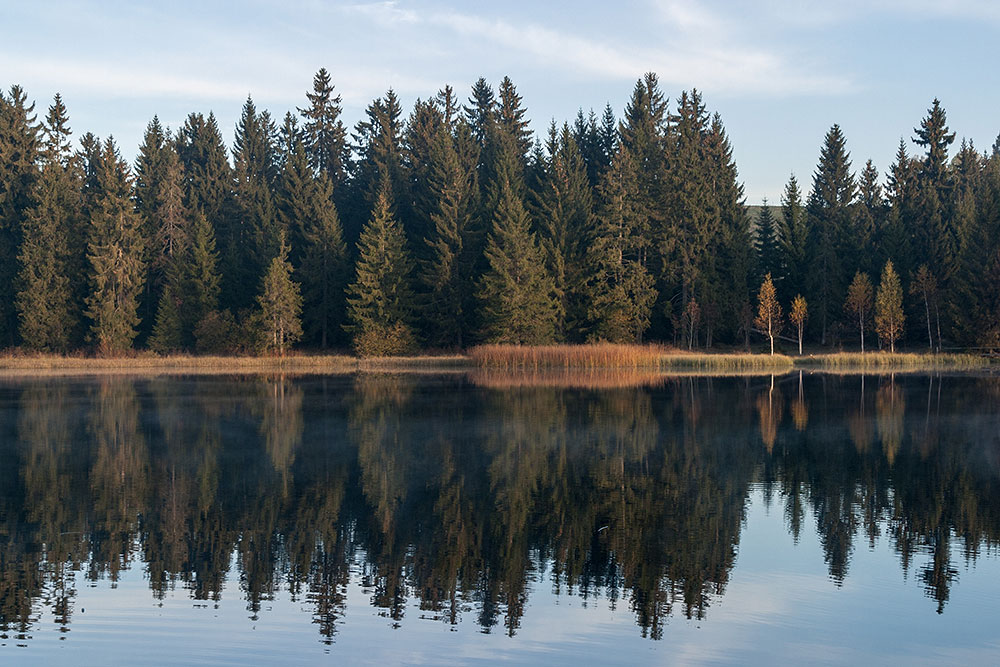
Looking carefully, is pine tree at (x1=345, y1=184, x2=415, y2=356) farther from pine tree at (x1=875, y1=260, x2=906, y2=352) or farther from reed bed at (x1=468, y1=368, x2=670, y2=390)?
pine tree at (x1=875, y1=260, x2=906, y2=352)

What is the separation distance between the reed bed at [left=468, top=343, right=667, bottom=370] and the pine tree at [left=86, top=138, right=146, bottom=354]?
2741 centimetres

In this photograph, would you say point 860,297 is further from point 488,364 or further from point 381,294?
point 381,294

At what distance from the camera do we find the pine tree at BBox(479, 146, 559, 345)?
72.0 m

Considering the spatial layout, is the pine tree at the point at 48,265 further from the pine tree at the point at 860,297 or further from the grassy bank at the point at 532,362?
the pine tree at the point at 860,297

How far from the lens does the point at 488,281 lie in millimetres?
73625

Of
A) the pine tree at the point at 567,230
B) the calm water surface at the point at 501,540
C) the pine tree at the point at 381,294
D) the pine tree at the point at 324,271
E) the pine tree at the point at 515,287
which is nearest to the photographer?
the calm water surface at the point at 501,540

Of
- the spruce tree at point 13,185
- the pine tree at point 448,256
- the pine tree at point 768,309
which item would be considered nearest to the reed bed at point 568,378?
the pine tree at point 448,256

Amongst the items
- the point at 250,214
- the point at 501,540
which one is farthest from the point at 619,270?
the point at 501,540

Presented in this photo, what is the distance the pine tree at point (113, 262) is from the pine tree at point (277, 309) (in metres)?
10.3

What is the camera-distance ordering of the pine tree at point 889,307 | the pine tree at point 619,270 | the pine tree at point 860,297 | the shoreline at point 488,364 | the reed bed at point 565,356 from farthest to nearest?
the pine tree at point 860,297
the pine tree at point 619,270
the pine tree at point 889,307
the reed bed at point 565,356
the shoreline at point 488,364

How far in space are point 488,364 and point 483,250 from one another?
48.7ft

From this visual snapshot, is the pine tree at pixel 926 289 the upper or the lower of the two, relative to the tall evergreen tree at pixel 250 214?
lower

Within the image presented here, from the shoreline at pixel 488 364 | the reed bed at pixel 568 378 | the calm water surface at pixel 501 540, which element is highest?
the shoreline at pixel 488 364

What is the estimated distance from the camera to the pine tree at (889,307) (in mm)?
72875
